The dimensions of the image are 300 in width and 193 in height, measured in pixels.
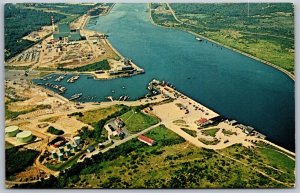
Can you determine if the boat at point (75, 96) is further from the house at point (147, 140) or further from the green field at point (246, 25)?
Answer: the green field at point (246, 25)

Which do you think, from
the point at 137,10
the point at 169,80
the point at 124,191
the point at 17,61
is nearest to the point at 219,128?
the point at 169,80

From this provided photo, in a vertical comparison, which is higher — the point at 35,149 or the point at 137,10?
the point at 137,10

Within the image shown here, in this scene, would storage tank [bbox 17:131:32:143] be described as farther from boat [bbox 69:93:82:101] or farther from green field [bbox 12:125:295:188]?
boat [bbox 69:93:82:101]

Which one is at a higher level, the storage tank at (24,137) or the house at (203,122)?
the storage tank at (24,137)

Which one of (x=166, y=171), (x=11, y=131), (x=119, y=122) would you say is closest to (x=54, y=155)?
(x=11, y=131)

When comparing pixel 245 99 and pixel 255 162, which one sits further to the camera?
pixel 245 99

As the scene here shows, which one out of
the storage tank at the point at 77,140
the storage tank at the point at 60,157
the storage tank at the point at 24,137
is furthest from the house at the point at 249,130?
the storage tank at the point at 24,137

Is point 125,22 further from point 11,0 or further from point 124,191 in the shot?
point 124,191
